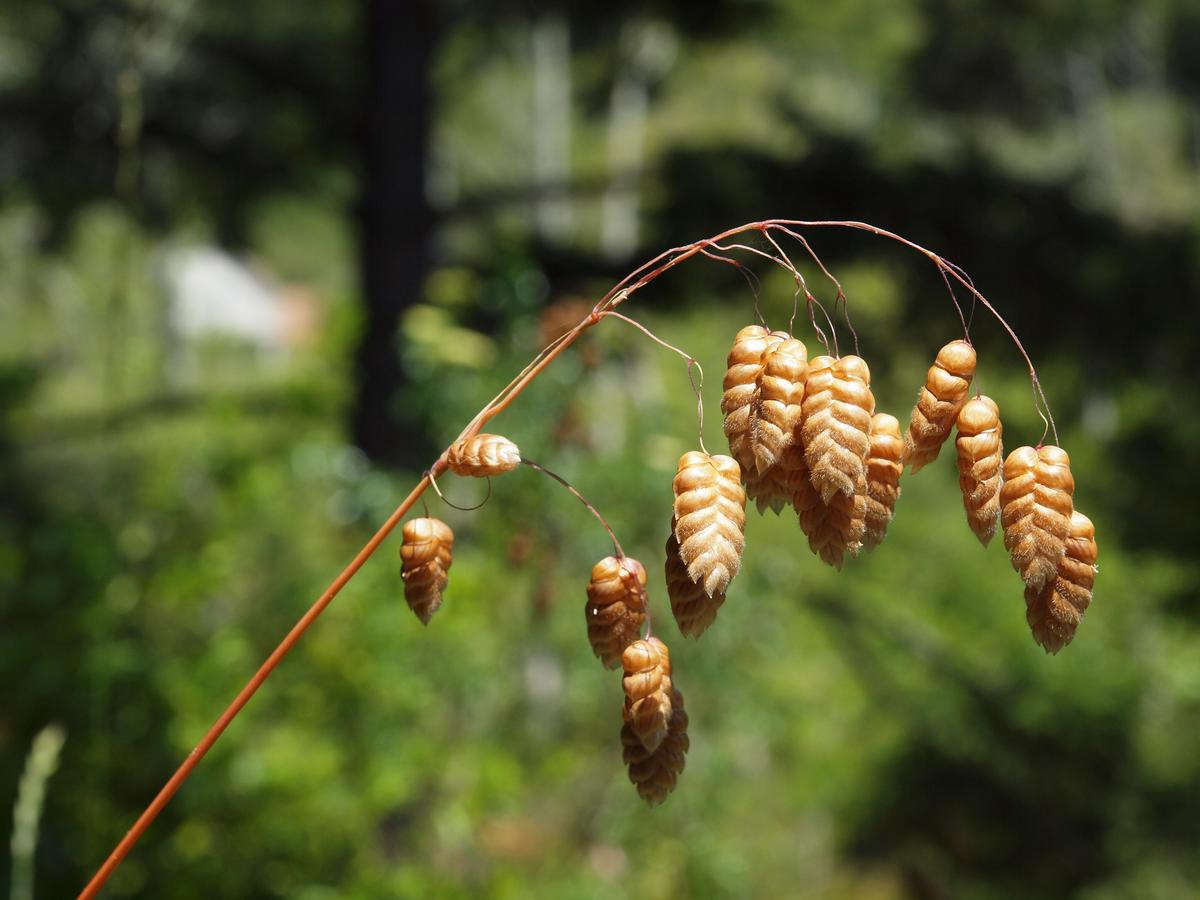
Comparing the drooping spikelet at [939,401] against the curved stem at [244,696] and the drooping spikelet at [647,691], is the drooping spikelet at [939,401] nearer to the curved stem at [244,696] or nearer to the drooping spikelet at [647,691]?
the drooping spikelet at [647,691]

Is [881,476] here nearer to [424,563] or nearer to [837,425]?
[837,425]

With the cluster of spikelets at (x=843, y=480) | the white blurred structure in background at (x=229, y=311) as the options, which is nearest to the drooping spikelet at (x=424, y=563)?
the cluster of spikelets at (x=843, y=480)

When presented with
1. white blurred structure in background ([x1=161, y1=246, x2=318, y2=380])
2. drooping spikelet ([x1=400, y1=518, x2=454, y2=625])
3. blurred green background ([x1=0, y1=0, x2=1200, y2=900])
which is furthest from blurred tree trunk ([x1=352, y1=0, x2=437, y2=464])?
drooping spikelet ([x1=400, y1=518, x2=454, y2=625])

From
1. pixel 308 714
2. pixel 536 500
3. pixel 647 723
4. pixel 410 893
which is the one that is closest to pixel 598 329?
pixel 536 500

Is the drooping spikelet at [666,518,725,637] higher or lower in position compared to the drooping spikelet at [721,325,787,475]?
lower

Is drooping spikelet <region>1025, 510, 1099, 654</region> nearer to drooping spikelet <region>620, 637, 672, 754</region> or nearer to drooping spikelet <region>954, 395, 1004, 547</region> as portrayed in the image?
drooping spikelet <region>954, 395, 1004, 547</region>

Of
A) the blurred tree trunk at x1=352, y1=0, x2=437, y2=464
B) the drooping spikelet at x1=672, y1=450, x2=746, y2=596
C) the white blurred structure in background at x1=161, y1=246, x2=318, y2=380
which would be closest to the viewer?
the drooping spikelet at x1=672, y1=450, x2=746, y2=596

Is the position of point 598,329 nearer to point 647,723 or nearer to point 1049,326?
point 1049,326
